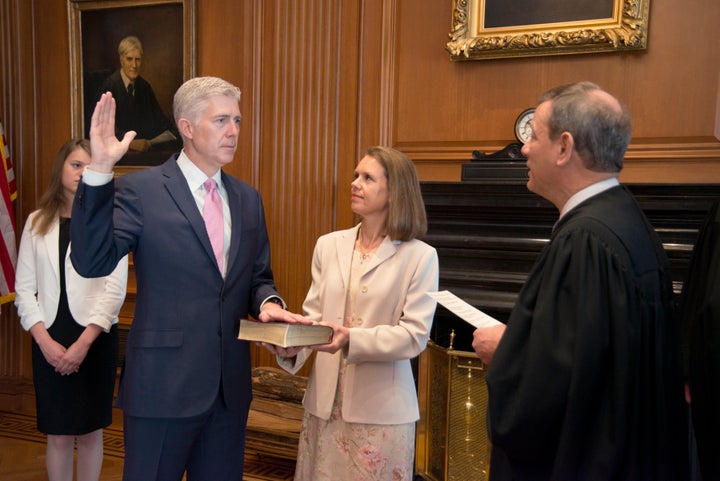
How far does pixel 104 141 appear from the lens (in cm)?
184

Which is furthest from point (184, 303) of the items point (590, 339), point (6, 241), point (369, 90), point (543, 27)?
point (6, 241)

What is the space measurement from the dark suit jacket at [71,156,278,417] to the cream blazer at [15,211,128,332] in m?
1.14

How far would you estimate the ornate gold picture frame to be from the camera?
3.51 m

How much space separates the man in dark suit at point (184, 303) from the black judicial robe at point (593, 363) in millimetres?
852

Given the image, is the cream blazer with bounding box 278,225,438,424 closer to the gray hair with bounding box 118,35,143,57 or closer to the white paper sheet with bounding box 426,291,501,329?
the white paper sheet with bounding box 426,291,501,329

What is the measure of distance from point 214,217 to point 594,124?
1252 millimetres

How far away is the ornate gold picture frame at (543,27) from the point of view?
3.51m

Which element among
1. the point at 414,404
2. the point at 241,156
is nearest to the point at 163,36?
the point at 241,156

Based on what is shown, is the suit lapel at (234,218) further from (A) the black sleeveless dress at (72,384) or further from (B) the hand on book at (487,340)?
(A) the black sleeveless dress at (72,384)

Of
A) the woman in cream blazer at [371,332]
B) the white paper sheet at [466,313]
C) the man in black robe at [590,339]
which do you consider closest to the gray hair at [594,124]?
the man in black robe at [590,339]

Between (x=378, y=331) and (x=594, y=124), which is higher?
(x=594, y=124)

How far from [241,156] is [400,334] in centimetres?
261

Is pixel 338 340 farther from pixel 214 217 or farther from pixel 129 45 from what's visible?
pixel 129 45

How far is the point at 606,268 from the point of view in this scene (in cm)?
155
